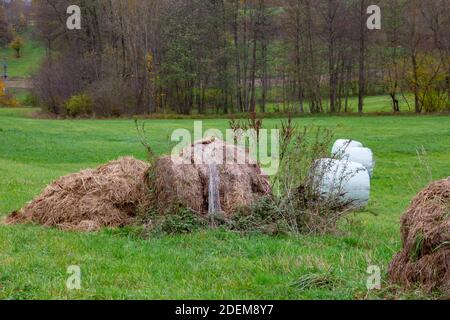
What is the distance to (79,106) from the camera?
6053cm

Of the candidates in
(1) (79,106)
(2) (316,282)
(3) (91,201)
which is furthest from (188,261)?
(1) (79,106)

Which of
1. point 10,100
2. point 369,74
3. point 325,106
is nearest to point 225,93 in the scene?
point 325,106

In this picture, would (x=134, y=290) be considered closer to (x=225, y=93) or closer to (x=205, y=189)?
(x=205, y=189)

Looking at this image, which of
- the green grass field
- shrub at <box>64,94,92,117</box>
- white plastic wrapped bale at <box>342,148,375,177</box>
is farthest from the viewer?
shrub at <box>64,94,92,117</box>

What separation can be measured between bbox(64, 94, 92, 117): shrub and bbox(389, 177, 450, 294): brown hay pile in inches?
2215

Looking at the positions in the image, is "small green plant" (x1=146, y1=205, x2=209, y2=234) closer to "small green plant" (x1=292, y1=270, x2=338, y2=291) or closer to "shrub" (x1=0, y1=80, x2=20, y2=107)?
"small green plant" (x1=292, y1=270, x2=338, y2=291)

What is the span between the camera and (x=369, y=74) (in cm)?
6331

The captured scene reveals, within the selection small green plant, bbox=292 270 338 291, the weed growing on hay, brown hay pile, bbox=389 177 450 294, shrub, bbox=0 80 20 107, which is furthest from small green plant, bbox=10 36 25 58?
brown hay pile, bbox=389 177 450 294

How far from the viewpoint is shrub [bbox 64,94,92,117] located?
6047cm

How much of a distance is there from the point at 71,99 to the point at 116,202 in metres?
52.8

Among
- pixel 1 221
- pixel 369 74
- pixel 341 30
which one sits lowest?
pixel 1 221

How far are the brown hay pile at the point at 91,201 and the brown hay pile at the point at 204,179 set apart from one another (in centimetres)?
48

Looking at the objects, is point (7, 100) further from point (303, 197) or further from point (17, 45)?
point (303, 197)

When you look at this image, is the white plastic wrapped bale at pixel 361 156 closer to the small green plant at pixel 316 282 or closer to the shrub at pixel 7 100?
the small green plant at pixel 316 282
